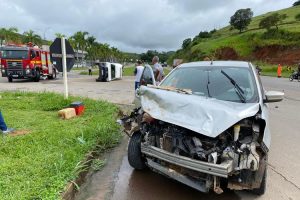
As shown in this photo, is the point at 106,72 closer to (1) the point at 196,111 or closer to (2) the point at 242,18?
(1) the point at 196,111

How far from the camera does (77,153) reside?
5.54 metres

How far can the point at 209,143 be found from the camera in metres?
3.95

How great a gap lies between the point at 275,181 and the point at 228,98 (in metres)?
1.49

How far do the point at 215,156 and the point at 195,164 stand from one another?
0.82ft

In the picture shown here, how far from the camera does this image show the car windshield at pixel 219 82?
5.01m

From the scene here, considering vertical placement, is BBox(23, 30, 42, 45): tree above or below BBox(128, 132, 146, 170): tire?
above

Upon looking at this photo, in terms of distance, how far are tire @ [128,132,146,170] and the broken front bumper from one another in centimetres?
91

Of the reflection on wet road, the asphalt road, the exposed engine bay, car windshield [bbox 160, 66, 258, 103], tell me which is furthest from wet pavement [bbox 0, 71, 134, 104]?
the exposed engine bay

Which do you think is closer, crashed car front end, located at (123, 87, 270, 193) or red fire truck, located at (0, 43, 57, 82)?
crashed car front end, located at (123, 87, 270, 193)

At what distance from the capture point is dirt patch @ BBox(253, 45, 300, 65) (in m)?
60.8

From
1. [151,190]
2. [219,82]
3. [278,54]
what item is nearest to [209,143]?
[151,190]

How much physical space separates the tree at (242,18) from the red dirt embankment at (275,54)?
17197mm

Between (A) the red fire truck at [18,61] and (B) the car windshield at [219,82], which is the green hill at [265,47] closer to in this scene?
(A) the red fire truck at [18,61]

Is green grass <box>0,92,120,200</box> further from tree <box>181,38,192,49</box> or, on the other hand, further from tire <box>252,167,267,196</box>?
tree <box>181,38,192,49</box>
